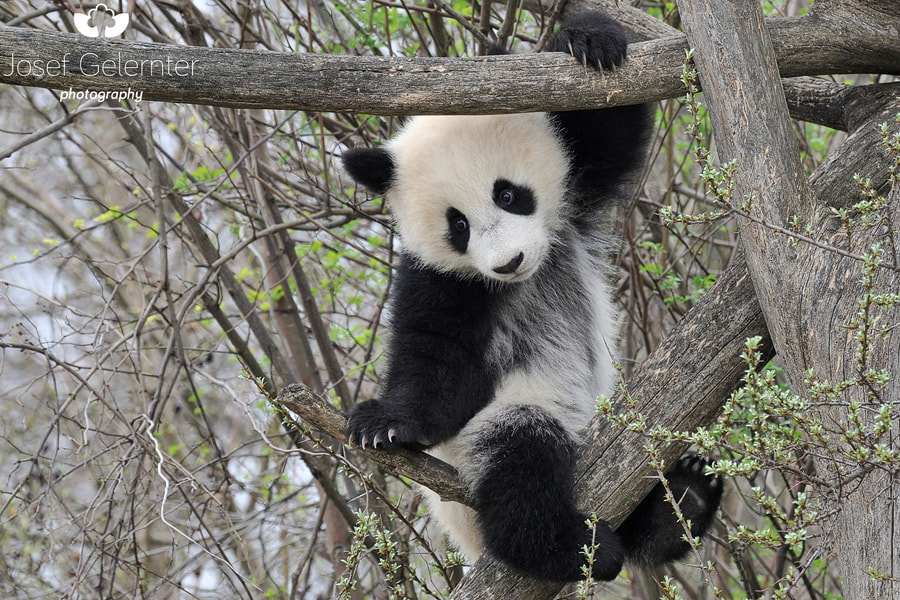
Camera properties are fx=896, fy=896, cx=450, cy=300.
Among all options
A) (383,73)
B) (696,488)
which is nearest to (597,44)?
(383,73)

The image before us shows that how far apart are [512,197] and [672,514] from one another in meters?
1.37

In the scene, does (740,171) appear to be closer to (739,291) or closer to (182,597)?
(739,291)

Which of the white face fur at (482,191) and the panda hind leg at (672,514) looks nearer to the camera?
the white face fur at (482,191)

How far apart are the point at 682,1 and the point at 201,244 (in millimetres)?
2666

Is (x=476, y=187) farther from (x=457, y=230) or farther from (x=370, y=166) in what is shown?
(x=370, y=166)

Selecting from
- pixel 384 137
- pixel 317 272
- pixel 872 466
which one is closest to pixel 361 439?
pixel 872 466

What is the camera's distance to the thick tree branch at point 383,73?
2480 millimetres

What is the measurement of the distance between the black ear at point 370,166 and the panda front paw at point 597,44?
93 cm

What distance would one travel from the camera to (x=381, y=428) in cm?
317

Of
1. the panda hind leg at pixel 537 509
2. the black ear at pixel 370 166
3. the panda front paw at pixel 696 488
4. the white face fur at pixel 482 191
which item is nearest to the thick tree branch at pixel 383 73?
the white face fur at pixel 482 191

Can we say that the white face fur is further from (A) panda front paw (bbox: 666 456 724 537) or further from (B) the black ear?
(A) panda front paw (bbox: 666 456 724 537)

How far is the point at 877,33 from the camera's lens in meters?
3.28

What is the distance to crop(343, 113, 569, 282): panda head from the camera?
3.35m

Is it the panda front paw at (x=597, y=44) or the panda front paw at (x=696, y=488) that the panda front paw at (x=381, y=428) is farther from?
the panda front paw at (x=597, y=44)
